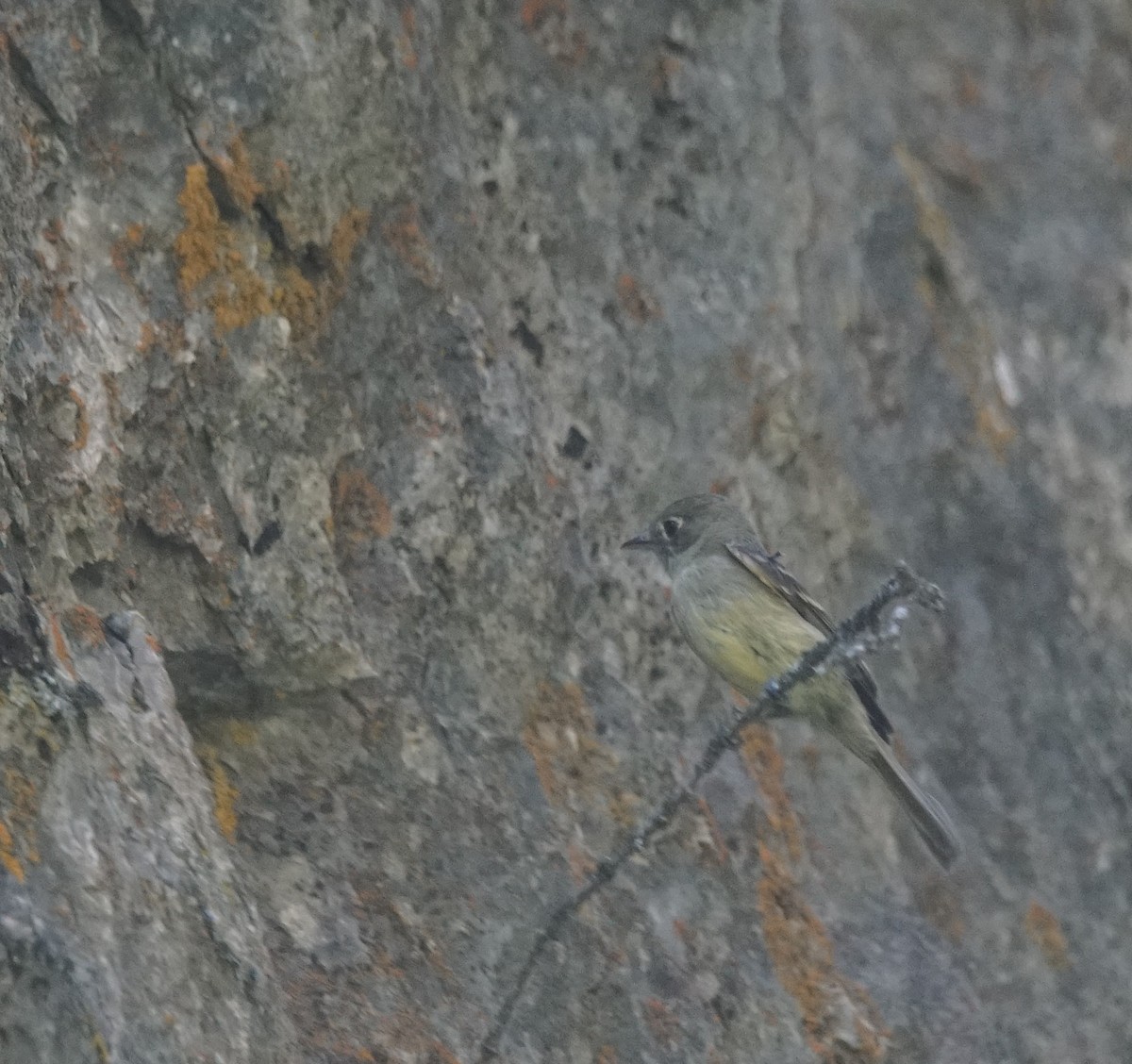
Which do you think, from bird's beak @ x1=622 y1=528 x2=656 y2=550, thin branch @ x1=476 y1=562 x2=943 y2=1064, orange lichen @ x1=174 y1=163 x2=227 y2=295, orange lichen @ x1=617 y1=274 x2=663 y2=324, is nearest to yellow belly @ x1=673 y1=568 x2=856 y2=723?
bird's beak @ x1=622 y1=528 x2=656 y2=550

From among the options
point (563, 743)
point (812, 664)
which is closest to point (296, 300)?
point (563, 743)

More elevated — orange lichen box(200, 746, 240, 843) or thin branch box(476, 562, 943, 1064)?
orange lichen box(200, 746, 240, 843)

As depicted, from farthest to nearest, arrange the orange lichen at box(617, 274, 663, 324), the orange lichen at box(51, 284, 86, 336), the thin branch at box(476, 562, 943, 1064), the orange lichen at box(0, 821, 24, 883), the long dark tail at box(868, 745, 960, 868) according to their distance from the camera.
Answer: the orange lichen at box(617, 274, 663, 324) < the long dark tail at box(868, 745, 960, 868) < the orange lichen at box(51, 284, 86, 336) < the orange lichen at box(0, 821, 24, 883) < the thin branch at box(476, 562, 943, 1064)

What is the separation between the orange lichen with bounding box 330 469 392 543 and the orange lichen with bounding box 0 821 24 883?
7.17 ft

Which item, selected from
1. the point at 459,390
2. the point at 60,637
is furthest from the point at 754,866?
the point at 60,637

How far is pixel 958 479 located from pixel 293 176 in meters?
3.31

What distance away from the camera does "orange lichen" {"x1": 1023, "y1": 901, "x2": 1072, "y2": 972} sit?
6.91m

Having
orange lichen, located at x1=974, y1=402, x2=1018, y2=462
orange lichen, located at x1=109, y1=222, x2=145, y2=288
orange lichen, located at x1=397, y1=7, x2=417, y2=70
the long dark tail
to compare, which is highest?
orange lichen, located at x1=397, y1=7, x2=417, y2=70

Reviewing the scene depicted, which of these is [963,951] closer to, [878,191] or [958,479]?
[958,479]

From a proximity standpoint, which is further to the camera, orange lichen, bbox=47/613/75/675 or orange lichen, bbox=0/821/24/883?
orange lichen, bbox=47/613/75/675

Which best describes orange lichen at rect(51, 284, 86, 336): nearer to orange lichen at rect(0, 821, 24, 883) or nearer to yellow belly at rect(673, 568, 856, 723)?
orange lichen at rect(0, 821, 24, 883)

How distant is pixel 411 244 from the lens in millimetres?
6078

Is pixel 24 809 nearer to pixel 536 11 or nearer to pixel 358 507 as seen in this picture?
pixel 358 507

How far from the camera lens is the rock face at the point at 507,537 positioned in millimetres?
4734
